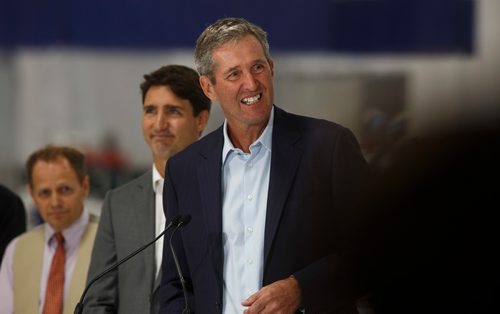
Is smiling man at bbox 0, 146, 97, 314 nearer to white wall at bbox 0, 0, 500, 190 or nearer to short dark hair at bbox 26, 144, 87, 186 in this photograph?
short dark hair at bbox 26, 144, 87, 186

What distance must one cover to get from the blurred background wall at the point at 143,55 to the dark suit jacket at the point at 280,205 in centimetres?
84

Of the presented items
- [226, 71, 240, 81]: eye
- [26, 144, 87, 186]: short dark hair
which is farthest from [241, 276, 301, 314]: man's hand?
[26, 144, 87, 186]: short dark hair

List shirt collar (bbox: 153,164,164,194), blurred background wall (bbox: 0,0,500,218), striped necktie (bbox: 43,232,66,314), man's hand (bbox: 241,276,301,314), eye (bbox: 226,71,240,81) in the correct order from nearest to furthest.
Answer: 1. man's hand (bbox: 241,276,301,314)
2. eye (bbox: 226,71,240,81)
3. shirt collar (bbox: 153,164,164,194)
4. striped necktie (bbox: 43,232,66,314)
5. blurred background wall (bbox: 0,0,500,218)

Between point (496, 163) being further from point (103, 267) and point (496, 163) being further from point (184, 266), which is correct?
point (103, 267)

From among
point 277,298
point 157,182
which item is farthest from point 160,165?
point 277,298

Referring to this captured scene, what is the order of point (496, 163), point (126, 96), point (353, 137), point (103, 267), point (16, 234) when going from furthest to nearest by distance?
point (126, 96)
point (16, 234)
point (103, 267)
point (353, 137)
point (496, 163)

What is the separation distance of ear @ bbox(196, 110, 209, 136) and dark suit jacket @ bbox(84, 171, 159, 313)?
0.20 metres

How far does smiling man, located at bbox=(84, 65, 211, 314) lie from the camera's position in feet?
→ 6.44

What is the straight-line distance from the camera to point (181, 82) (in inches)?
82.7

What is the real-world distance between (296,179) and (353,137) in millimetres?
129

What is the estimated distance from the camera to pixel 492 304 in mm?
340

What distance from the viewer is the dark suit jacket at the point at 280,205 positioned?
1440mm

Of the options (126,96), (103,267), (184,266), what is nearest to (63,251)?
(103,267)

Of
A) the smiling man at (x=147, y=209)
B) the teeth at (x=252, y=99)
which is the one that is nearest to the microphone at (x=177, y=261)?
the teeth at (x=252, y=99)
